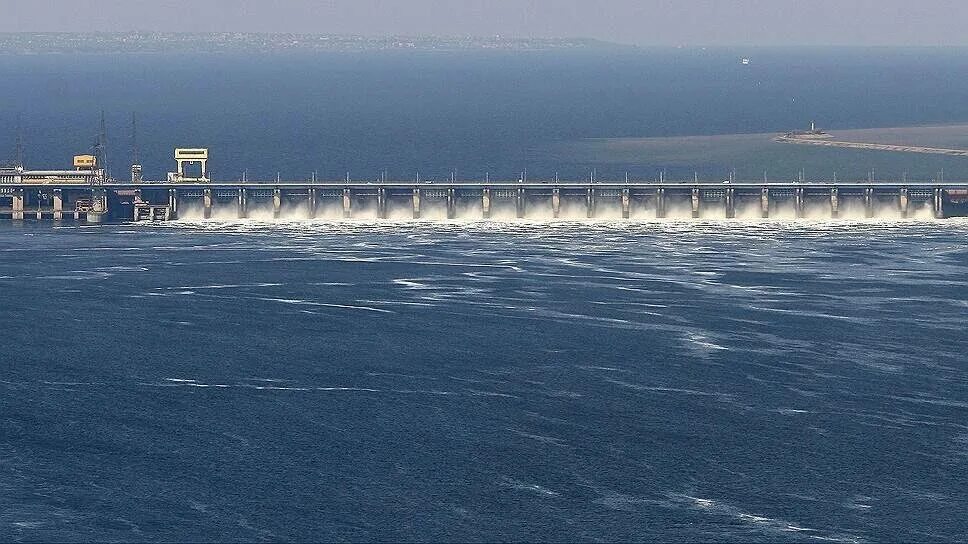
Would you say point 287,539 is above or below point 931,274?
below

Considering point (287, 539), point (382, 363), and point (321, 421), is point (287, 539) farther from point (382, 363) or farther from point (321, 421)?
point (382, 363)

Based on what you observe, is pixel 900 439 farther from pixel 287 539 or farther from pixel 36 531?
pixel 36 531

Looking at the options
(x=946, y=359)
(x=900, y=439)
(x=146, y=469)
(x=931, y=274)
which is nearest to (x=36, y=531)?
(x=146, y=469)

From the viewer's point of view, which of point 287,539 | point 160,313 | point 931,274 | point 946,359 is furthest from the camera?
point 931,274

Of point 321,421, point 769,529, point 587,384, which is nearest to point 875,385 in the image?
point 587,384

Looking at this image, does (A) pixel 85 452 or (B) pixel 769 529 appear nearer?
(B) pixel 769 529

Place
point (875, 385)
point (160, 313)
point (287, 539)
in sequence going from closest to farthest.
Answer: point (287, 539) → point (875, 385) → point (160, 313)
